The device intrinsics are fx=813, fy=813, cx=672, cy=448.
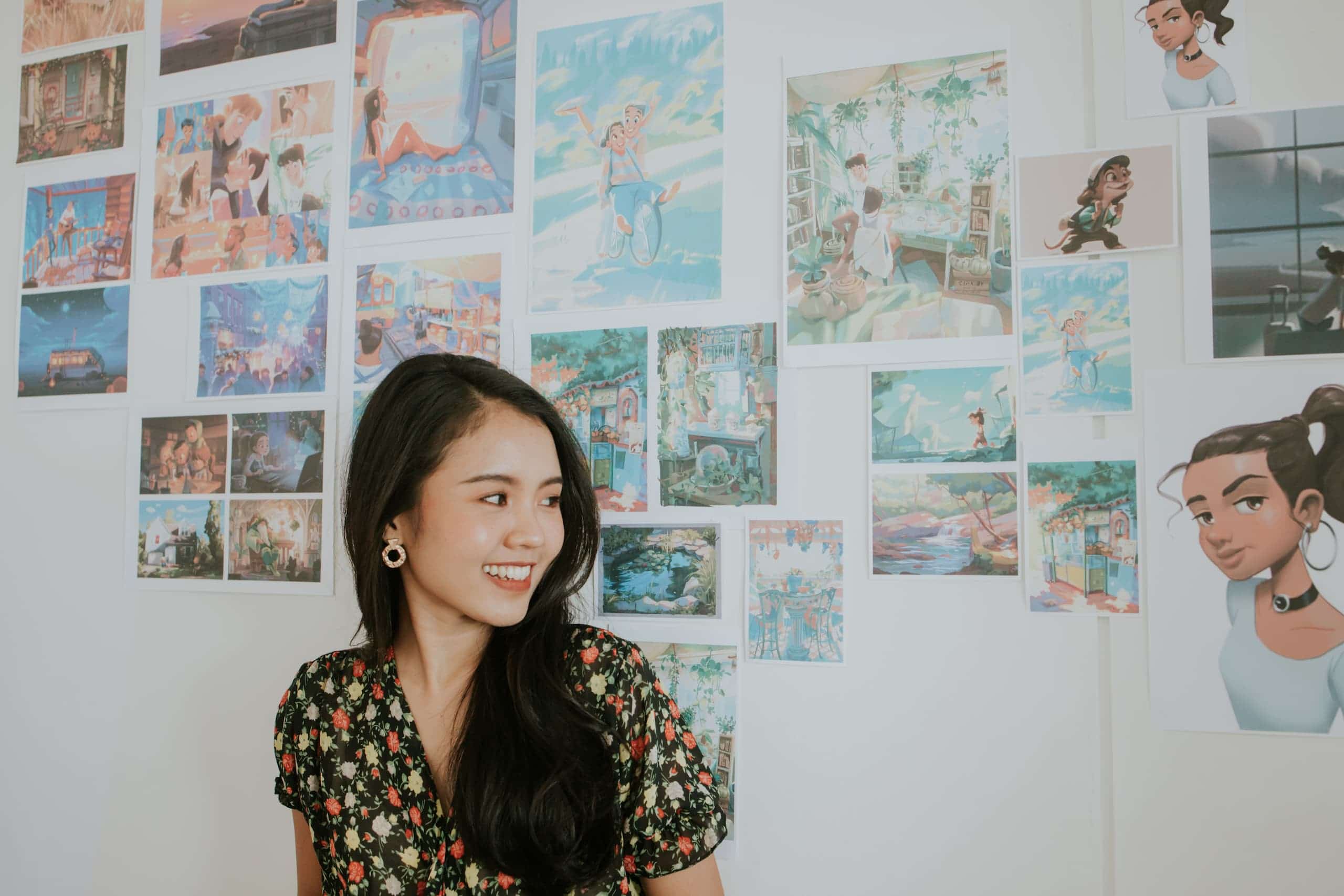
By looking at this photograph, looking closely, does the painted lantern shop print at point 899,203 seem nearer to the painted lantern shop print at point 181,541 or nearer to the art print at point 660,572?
the art print at point 660,572

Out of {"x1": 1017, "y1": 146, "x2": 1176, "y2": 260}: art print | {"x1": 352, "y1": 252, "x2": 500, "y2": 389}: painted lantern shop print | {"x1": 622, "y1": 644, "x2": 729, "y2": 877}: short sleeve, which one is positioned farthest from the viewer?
{"x1": 352, "y1": 252, "x2": 500, "y2": 389}: painted lantern shop print

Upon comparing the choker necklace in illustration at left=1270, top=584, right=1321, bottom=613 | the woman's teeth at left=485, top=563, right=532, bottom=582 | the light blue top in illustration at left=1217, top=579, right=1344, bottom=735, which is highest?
the woman's teeth at left=485, top=563, right=532, bottom=582

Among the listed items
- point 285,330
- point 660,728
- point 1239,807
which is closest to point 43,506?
point 285,330

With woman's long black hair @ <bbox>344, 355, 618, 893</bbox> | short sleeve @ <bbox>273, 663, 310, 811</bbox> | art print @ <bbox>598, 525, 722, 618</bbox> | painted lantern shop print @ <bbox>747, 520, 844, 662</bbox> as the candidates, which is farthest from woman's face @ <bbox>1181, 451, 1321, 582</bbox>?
short sleeve @ <bbox>273, 663, 310, 811</bbox>

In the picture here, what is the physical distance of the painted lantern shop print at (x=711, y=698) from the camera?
1089 millimetres

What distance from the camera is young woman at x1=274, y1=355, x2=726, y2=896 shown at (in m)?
0.90

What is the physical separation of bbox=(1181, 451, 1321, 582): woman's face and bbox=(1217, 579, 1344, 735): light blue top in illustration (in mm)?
31

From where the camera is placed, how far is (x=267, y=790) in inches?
51.0

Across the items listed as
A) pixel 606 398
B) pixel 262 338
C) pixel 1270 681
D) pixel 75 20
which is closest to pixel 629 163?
pixel 606 398

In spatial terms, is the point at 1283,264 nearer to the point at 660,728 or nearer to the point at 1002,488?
the point at 1002,488

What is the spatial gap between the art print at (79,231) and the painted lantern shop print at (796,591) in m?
1.23

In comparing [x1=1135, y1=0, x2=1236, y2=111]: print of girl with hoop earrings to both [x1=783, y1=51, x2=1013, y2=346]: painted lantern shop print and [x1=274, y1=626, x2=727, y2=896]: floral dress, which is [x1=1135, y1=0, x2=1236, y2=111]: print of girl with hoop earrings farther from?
[x1=274, y1=626, x2=727, y2=896]: floral dress

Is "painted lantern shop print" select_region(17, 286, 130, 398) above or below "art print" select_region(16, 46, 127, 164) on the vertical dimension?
below

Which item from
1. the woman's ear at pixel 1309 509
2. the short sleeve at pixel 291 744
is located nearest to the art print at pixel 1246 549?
the woman's ear at pixel 1309 509
